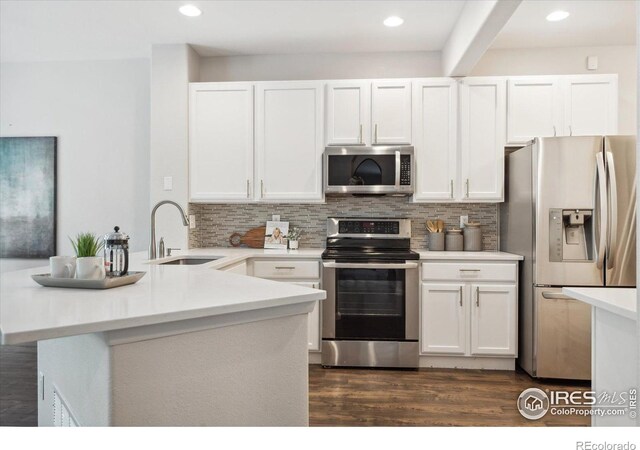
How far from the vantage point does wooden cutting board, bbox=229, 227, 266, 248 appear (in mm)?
3869

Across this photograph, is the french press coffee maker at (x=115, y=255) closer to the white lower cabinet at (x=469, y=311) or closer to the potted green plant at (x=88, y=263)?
the potted green plant at (x=88, y=263)

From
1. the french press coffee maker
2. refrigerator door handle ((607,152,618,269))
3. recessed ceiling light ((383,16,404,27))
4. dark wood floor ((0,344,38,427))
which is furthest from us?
recessed ceiling light ((383,16,404,27))

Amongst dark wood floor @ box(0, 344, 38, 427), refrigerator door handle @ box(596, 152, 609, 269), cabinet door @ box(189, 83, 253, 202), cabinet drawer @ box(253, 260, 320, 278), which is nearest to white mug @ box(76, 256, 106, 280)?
dark wood floor @ box(0, 344, 38, 427)

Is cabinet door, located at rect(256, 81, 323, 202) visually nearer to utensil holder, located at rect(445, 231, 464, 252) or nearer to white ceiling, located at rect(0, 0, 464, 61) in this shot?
white ceiling, located at rect(0, 0, 464, 61)

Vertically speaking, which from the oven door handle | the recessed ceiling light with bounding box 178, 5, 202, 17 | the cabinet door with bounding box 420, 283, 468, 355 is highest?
the recessed ceiling light with bounding box 178, 5, 202, 17

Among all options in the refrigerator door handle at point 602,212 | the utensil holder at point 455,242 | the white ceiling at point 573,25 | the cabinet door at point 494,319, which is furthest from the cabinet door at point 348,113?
the refrigerator door handle at point 602,212

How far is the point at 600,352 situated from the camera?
1405 millimetres

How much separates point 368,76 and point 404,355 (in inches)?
95.4

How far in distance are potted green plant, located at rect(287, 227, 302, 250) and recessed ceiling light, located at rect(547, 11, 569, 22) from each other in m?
2.59

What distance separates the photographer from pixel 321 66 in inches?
151

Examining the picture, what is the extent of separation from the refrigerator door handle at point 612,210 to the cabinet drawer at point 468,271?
2.00 ft

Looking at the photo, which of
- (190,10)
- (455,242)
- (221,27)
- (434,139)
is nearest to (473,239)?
(455,242)

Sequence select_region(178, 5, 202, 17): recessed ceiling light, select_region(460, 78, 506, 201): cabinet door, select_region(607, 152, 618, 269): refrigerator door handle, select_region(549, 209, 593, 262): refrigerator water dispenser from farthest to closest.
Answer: select_region(460, 78, 506, 201): cabinet door, select_region(178, 5, 202, 17): recessed ceiling light, select_region(549, 209, 593, 262): refrigerator water dispenser, select_region(607, 152, 618, 269): refrigerator door handle
